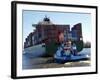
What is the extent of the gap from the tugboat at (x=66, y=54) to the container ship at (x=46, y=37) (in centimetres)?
3

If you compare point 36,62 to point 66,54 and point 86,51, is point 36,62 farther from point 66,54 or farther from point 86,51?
point 86,51

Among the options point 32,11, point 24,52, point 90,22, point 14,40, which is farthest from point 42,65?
point 90,22

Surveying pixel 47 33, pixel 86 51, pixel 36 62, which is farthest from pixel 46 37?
pixel 86 51

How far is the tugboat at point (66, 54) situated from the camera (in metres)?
1.76

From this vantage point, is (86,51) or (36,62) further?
(86,51)

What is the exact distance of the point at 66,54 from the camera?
179 centimetres

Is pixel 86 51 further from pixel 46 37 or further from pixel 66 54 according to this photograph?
pixel 46 37

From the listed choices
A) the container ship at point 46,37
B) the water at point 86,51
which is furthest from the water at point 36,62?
the water at point 86,51

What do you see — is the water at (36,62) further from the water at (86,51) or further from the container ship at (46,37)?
the water at (86,51)

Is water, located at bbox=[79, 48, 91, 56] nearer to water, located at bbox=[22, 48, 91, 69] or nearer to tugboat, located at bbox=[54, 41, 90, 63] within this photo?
tugboat, located at bbox=[54, 41, 90, 63]

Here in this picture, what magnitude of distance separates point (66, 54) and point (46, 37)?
214mm

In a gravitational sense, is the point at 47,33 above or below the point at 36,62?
above

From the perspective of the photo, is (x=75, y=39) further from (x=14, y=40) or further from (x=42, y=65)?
(x=14, y=40)

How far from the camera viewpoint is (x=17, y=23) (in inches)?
64.3
